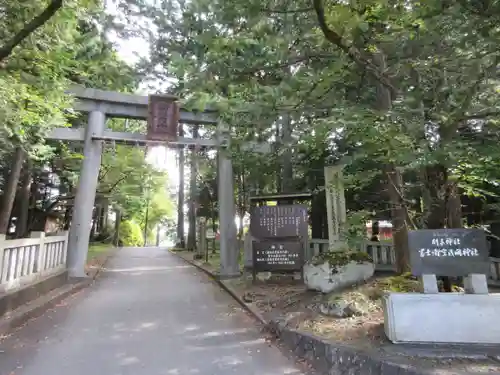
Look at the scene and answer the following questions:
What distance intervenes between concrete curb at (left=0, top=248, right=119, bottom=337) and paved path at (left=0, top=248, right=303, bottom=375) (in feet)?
0.48

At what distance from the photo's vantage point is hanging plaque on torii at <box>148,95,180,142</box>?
40.0ft

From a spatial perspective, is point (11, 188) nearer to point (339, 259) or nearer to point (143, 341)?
point (143, 341)

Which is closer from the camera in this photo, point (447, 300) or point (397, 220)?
point (447, 300)

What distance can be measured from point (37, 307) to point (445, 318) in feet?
21.9

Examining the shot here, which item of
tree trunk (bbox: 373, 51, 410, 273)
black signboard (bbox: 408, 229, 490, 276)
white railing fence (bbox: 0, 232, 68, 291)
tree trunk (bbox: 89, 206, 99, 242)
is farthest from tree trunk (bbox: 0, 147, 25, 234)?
tree trunk (bbox: 89, 206, 99, 242)

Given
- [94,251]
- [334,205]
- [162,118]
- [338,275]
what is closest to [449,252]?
[338,275]

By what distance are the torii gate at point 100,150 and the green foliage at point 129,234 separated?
28.5 meters

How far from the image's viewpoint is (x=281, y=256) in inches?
377

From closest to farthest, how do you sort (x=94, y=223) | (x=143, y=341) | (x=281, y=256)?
(x=143, y=341) → (x=281, y=256) → (x=94, y=223)

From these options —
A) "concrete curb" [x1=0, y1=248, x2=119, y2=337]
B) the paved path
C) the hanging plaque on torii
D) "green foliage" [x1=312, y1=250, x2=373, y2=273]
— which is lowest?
the paved path

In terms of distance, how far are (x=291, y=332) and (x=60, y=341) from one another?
3.34 meters

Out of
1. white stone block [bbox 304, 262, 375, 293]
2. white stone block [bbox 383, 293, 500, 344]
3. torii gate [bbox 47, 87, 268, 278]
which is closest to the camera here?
white stone block [bbox 383, 293, 500, 344]

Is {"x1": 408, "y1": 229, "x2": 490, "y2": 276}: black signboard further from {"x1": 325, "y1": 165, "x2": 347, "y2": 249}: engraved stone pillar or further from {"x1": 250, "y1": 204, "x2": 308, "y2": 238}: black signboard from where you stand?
{"x1": 250, "y1": 204, "x2": 308, "y2": 238}: black signboard

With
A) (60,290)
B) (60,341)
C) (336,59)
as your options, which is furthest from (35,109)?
(336,59)
